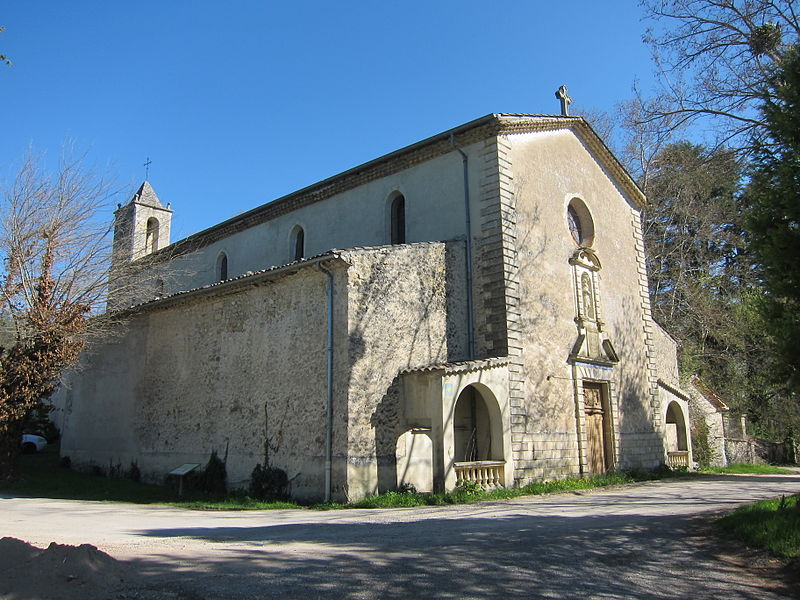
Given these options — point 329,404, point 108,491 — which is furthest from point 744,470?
point 108,491

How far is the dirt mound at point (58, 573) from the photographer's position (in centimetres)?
479

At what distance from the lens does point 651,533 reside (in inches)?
310

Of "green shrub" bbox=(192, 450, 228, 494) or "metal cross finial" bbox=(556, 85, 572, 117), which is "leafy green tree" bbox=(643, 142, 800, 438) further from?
"green shrub" bbox=(192, 450, 228, 494)

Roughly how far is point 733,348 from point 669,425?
861cm

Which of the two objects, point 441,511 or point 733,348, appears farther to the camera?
point 733,348

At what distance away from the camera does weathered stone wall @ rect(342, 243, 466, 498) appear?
12.4 metres

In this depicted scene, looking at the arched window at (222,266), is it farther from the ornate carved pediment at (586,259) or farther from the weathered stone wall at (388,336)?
the ornate carved pediment at (586,259)

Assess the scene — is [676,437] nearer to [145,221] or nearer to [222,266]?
[222,266]

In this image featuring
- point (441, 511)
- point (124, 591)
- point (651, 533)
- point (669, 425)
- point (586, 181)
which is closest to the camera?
point (124, 591)

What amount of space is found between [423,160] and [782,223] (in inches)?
407

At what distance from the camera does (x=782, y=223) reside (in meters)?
7.20

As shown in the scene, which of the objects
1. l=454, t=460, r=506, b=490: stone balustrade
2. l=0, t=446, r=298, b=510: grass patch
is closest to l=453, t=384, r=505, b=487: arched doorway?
l=454, t=460, r=506, b=490: stone balustrade

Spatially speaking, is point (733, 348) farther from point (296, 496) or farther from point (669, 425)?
point (296, 496)

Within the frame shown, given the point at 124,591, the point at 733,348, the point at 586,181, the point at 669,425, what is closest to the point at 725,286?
the point at 733,348
